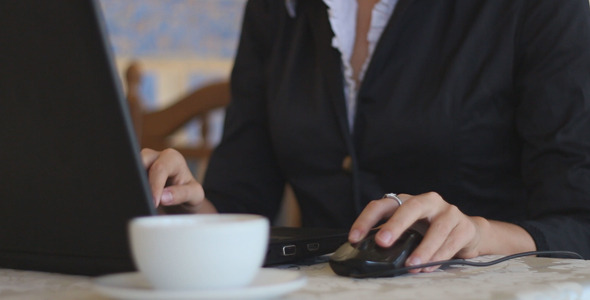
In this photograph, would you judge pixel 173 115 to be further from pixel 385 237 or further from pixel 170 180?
pixel 385 237

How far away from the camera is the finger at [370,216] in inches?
26.0

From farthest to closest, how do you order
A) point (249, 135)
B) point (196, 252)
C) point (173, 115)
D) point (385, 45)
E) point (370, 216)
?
point (173, 115) < point (249, 135) < point (385, 45) < point (370, 216) < point (196, 252)

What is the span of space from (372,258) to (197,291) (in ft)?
0.70

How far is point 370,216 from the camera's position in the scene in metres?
0.68

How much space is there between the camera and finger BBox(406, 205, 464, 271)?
2.04 ft

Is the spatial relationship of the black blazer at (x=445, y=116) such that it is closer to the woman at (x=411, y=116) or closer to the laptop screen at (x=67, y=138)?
the woman at (x=411, y=116)

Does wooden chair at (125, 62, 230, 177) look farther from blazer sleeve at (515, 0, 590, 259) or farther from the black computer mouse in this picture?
the black computer mouse

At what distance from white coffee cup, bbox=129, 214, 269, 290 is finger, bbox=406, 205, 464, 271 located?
0.22 m

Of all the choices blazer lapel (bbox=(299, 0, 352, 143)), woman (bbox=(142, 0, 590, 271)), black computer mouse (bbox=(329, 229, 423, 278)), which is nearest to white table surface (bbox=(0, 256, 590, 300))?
black computer mouse (bbox=(329, 229, 423, 278))

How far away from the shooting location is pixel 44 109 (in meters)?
0.51

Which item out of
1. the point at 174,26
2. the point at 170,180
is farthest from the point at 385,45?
the point at 174,26

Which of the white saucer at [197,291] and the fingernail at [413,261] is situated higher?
the white saucer at [197,291]

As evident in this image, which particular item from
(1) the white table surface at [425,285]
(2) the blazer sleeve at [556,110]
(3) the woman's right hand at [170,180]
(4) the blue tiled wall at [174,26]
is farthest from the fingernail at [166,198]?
(4) the blue tiled wall at [174,26]

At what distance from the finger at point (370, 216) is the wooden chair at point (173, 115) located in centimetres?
132
